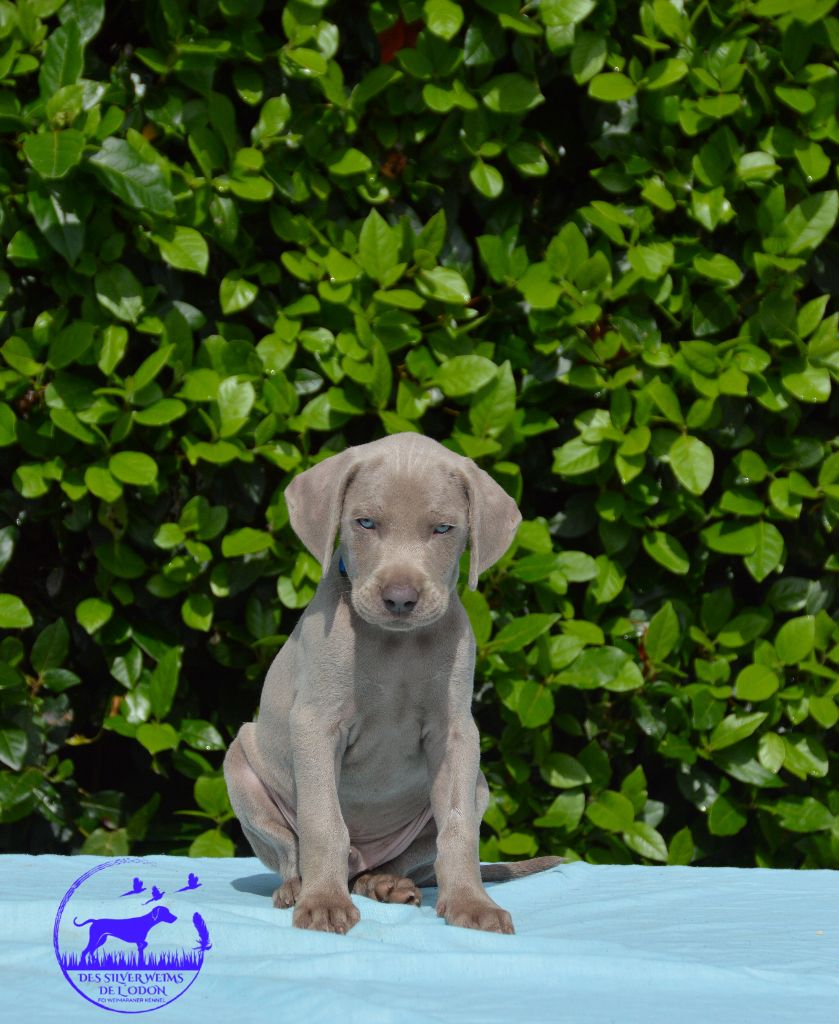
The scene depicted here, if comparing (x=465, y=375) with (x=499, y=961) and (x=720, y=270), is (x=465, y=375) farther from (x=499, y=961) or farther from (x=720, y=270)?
(x=499, y=961)

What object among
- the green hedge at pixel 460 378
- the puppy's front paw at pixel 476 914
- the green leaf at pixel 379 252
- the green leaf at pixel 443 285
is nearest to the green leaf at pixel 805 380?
the green hedge at pixel 460 378

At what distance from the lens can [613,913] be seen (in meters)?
3.28

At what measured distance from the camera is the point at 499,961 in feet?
8.25

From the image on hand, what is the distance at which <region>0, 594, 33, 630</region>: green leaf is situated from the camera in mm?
3980

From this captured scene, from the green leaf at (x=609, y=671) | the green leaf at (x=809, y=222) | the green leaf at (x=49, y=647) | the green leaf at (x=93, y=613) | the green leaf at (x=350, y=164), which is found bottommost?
the green leaf at (x=609, y=671)

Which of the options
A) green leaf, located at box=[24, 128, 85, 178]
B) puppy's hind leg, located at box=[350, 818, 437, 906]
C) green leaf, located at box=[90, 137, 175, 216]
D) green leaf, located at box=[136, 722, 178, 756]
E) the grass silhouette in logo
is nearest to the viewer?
the grass silhouette in logo

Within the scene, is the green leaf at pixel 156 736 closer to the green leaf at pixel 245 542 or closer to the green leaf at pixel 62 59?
the green leaf at pixel 245 542

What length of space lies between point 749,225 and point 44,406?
2.30 meters

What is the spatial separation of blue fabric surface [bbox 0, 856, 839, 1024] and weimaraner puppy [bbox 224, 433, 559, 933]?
5.9 inches

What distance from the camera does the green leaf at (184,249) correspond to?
3.96m

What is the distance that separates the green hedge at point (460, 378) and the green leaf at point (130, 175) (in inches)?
2.8

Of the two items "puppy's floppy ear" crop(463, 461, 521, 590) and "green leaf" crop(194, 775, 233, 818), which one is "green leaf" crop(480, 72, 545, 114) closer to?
"puppy's floppy ear" crop(463, 461, 521, 590)

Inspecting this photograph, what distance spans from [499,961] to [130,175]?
2.38m

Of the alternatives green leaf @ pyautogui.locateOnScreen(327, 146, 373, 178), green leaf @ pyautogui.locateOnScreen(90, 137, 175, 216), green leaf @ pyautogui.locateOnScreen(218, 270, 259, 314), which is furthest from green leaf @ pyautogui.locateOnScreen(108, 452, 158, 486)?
green leaf @ pyautogui.locateOnScreen(327, 146, 373, 178)
